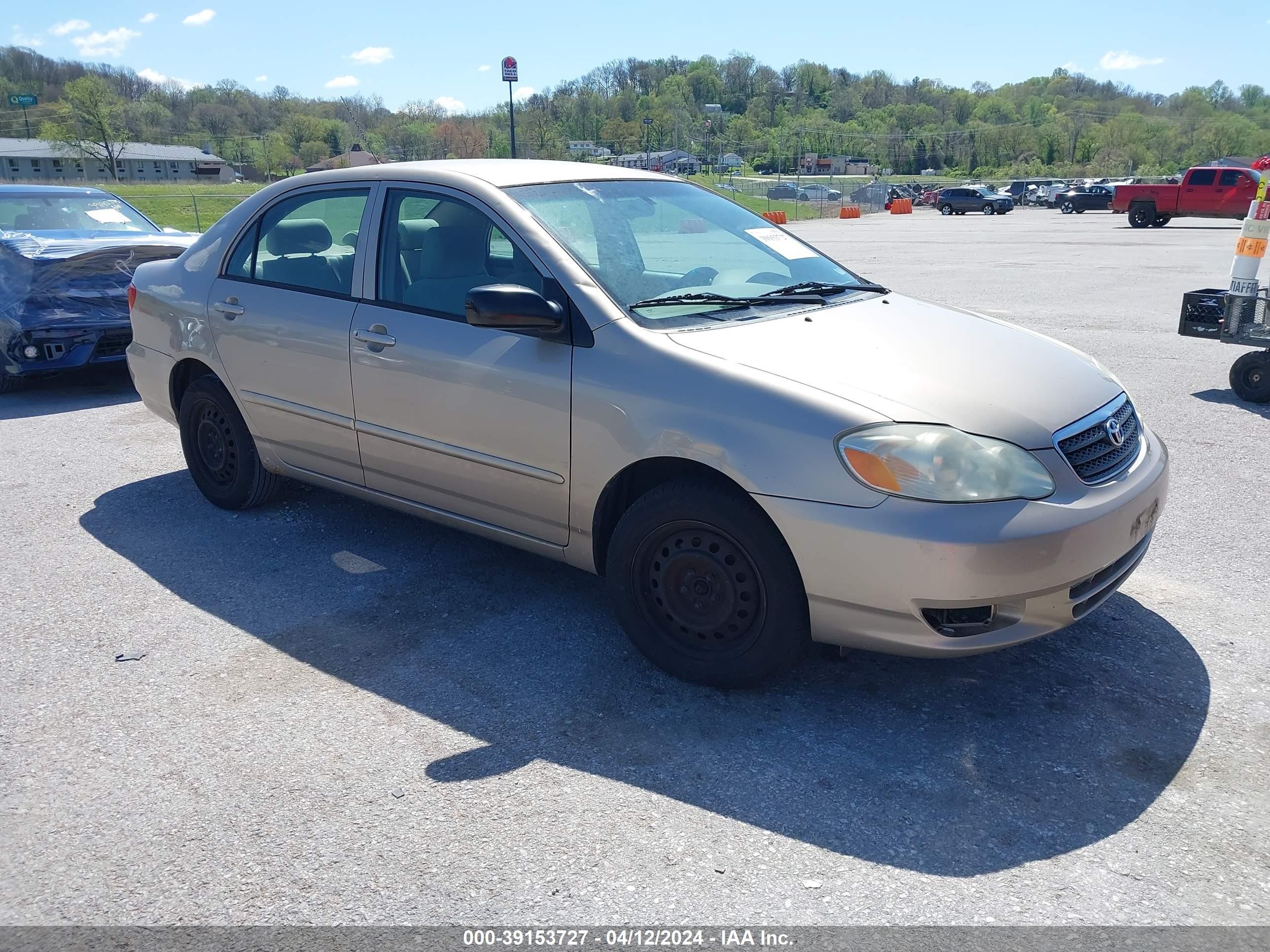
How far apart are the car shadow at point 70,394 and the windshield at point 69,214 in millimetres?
1311

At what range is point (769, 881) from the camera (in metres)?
2.46

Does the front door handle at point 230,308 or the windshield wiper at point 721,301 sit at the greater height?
the windshield wiper at point 721,301

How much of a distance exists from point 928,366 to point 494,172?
201 centimetres

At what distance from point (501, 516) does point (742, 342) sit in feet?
3.90

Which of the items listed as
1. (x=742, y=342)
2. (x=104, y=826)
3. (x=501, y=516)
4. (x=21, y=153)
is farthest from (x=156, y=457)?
(x=21, y=153)

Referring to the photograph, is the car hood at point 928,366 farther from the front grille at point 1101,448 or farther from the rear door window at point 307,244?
the rear door window at point 307,244

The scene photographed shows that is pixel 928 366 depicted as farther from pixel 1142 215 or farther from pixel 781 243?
pixel 1142 215

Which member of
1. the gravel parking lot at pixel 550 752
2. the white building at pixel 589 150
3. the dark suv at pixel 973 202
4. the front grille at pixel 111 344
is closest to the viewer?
the gravel parking lot at pixel 550 752

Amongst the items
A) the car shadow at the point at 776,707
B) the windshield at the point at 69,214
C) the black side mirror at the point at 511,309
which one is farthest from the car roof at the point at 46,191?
the black side mirror at the point at 511,309

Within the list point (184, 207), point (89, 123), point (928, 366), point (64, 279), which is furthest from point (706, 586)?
point (89, 123)

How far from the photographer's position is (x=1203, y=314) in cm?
735

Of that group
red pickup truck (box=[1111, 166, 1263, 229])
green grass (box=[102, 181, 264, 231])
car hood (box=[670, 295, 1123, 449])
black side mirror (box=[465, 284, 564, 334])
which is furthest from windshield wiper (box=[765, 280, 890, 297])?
red pickup truck (box=[1111, 166, 1263, 229])

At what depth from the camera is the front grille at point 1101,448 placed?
3094 mm

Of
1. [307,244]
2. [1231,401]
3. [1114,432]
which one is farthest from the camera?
[1231,401]
